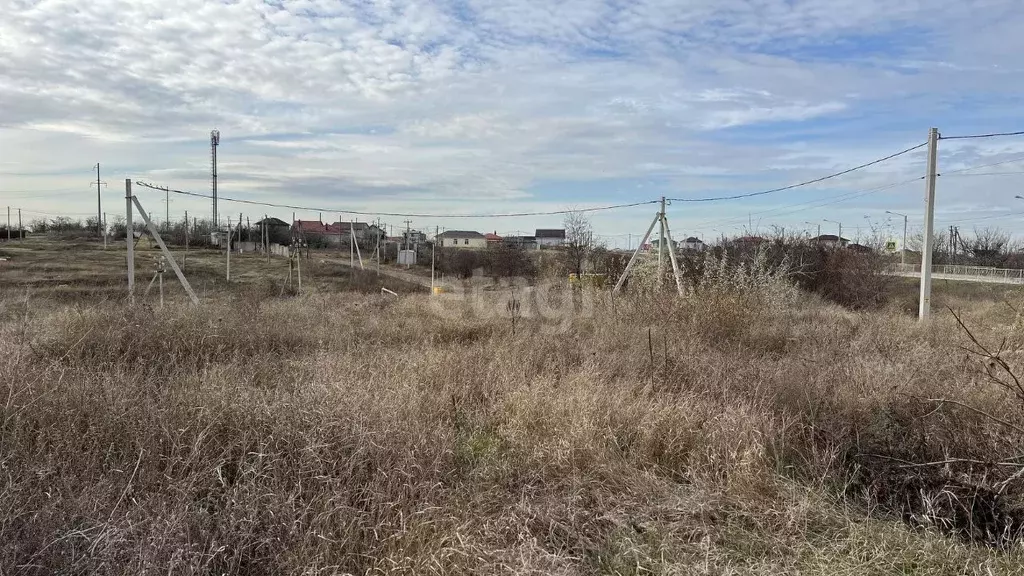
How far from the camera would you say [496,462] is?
414 cm

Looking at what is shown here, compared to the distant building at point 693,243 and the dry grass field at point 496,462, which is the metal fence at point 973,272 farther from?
the dry grass field at point 496,462

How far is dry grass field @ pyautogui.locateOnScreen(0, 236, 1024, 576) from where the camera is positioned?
116 inches

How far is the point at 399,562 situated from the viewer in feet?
9.36

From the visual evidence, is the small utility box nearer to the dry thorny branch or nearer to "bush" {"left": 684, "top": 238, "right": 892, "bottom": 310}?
"bush" {"left": 684, "top": 238, "right": 892, "bottom": 310}

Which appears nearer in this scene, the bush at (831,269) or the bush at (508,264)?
the bush at (831,269)

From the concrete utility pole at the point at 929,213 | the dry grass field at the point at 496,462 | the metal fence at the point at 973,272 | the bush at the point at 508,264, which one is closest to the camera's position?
the dry grass field at the point at 496,462

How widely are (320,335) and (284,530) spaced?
218 inches

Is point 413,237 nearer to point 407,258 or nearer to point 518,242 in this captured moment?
point 407,258

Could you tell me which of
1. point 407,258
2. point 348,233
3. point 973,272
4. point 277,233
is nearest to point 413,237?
point 407,258

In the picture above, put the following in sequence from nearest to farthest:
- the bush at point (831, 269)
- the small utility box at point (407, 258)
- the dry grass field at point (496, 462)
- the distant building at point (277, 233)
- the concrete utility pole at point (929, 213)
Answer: the dry grass field at point (496, 462), the concrete utility pole at point (929, 213), the bush at point (831, 269), the small utility box at point (407, 258), the distant building at point (277, 233)

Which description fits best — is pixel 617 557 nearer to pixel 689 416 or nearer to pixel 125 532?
pixel 689 416

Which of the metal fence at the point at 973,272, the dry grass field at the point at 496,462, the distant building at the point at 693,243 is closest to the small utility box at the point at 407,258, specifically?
the distant building at the point at 693,243

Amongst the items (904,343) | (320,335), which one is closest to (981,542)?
(904,343)

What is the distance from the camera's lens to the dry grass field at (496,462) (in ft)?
9.64
